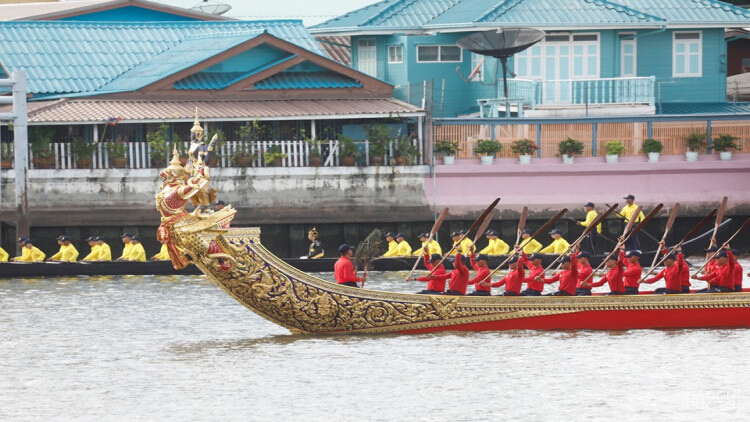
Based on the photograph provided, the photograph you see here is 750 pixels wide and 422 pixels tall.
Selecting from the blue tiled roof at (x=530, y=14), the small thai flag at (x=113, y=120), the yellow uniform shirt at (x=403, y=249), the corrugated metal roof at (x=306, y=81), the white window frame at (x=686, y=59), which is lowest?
the yellow uniform shirt at (x=403, y=249)

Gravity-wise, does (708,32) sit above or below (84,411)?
above

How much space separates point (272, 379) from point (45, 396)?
11.3ft

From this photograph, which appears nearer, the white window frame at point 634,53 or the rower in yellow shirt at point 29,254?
the rower in yellow shirt at point 29,254

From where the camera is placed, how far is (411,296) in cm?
2616

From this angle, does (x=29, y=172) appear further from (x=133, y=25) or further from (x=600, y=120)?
(x=600, y=120)

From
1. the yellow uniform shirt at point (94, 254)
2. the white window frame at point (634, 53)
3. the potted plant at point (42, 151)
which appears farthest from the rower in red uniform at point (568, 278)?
the white window frame at point (634, 53)

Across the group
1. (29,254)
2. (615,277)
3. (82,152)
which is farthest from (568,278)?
(82,152)

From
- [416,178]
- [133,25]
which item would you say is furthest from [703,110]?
[133,25]

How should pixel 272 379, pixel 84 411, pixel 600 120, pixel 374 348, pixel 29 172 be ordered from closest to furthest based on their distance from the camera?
pixel 84 411
pixel 272 379
pixel 374 348
pixel 29 172
pixel 600 120

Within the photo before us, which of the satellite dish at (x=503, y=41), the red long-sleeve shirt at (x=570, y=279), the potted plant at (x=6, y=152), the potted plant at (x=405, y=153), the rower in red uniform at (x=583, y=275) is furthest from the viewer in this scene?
the satellite dish at (x=503, y=41)

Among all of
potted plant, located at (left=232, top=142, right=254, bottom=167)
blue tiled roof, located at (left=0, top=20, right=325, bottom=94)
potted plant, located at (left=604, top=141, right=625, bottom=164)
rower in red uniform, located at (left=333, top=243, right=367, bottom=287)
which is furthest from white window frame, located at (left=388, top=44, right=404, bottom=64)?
rower in red uniform, located at (left=333, top=243, right=367, bottom=287)

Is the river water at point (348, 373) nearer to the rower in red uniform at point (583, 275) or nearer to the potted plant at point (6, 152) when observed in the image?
the rower in red uniform at point (583, 275)

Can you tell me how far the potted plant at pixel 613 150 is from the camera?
39906 millimetres

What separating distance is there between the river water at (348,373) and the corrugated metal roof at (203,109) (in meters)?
10.4
